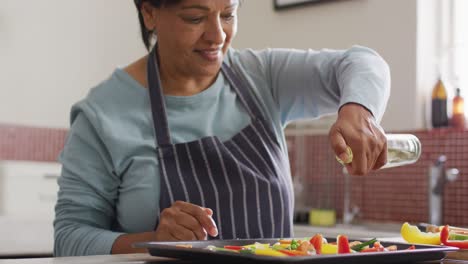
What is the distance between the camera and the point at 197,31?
154cm

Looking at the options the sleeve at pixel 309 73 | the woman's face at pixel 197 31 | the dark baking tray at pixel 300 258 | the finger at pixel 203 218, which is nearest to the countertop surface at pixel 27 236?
the sleeve at pixel 309 73

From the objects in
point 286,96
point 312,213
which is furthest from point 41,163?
point 286,96

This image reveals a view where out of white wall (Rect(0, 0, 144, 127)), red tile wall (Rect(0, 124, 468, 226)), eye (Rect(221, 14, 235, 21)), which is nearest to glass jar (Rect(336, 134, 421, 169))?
eye (Rect(221, 14, 235, 21))

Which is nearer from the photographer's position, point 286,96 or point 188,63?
point 188,63

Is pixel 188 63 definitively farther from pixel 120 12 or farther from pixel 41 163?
pixel 120 12

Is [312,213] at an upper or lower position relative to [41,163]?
lower

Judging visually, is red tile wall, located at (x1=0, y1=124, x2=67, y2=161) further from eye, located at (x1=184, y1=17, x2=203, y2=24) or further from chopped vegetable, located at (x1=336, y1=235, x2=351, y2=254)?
chopped vegetable, located at (x1=336, y1=235, x2=351, y2=254)

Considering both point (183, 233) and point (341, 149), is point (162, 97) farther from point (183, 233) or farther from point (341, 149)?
point (341, 149)

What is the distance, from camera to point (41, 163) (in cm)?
343

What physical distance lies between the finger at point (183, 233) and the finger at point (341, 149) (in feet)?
0.93

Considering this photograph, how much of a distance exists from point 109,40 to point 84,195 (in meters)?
2.46

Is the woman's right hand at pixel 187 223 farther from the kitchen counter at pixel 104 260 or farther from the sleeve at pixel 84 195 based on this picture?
the sleeve at pixel 84 195

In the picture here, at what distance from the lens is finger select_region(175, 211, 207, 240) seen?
1254mm

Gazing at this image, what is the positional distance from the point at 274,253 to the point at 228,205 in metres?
0.55
